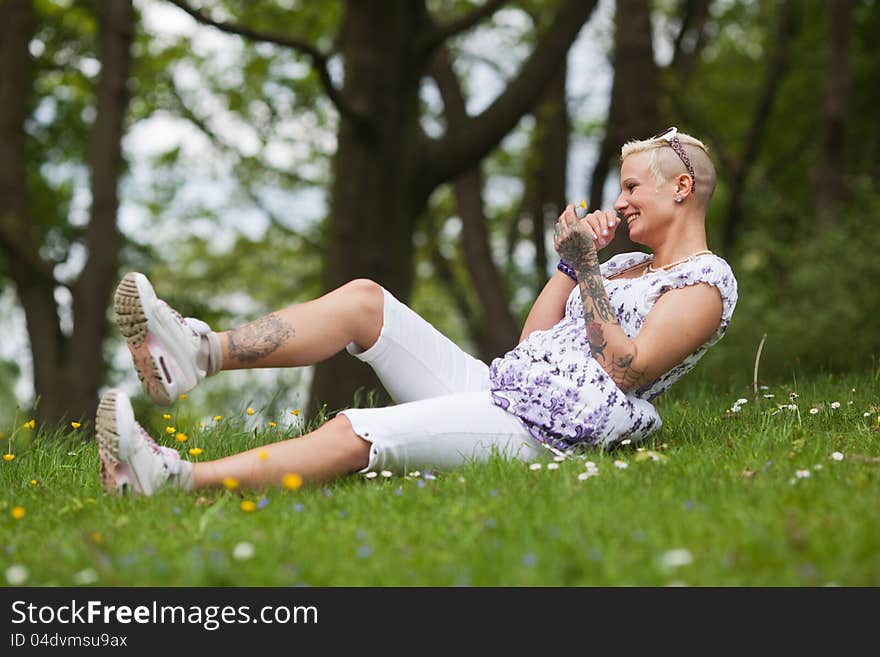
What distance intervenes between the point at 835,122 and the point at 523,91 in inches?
236

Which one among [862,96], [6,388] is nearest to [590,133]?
[862,96]

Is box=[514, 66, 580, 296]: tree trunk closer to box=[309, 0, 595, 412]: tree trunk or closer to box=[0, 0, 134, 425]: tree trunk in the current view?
box=[309, 0, 595, 412]: tree trunk

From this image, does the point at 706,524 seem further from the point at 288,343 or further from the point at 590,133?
the point at 590,133

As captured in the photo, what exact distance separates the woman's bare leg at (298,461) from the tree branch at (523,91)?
5145 mm

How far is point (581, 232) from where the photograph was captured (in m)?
3.69

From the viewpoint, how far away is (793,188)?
68.0ft

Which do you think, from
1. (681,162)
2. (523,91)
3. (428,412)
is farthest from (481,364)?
(523,91)

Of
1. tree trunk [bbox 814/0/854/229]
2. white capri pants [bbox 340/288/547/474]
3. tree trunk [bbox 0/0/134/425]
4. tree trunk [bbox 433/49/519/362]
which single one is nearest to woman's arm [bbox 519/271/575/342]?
white capri pants [bbox 340/288/547/474]

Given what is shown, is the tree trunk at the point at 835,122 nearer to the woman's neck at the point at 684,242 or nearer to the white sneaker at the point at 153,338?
the woman's neck at the point at 684,242

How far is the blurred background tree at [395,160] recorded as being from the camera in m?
8.27

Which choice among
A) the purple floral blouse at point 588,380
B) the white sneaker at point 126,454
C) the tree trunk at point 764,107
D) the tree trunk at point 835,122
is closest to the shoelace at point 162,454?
the white sneaker at point 126,454

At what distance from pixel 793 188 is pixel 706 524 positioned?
19.6 meters
